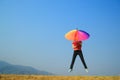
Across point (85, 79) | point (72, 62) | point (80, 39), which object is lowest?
point (85, 79)

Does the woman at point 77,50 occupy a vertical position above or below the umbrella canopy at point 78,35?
below

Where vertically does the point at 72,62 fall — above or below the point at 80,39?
below

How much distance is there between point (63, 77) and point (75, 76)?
4.15ft

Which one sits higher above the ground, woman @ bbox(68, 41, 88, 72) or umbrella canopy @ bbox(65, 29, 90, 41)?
umbrella canopy @ bbox(65, 29, 90, 41)

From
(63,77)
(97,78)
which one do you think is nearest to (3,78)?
(63,77)

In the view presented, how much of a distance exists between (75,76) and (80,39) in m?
3.68

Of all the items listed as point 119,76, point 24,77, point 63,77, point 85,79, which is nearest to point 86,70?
point 85,79

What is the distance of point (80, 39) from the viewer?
2028 cm

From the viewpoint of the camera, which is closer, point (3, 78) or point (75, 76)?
point (3, 78)

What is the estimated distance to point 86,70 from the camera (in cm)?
2023

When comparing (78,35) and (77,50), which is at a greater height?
(78,35)

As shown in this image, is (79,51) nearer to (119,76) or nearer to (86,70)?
(86,70)

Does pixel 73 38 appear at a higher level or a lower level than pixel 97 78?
higher

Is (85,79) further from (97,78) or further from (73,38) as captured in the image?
(73,38)
